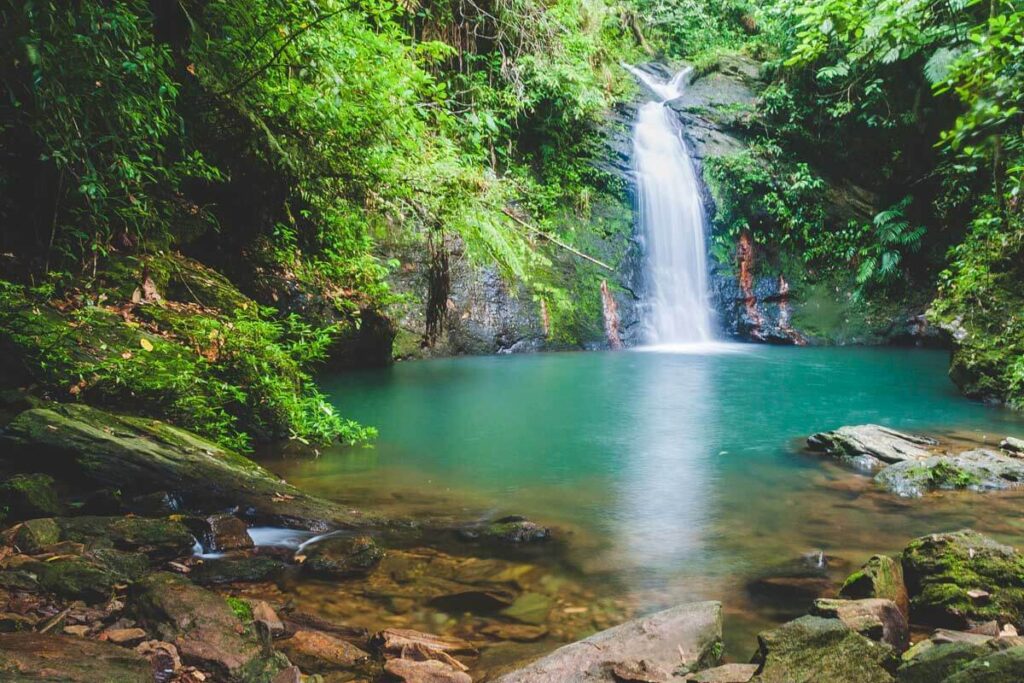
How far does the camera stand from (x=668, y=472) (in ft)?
18.4

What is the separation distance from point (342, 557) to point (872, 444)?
4703mm

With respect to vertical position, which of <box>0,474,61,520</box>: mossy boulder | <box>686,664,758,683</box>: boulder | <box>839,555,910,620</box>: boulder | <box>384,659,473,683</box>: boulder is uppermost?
<box>0,474,61,520</box>: mossy boulder

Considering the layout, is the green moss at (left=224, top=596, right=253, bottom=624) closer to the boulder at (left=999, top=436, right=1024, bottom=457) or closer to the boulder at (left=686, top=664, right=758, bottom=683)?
the boulder at (left=686, top=664, right=758, bottom=683)

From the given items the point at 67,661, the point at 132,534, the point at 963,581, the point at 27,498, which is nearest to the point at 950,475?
the point at 963,581

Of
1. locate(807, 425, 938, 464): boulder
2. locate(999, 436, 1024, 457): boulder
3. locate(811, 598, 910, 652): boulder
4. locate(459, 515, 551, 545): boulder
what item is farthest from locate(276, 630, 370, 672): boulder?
locate(999, 436, 1024, 457): boulder

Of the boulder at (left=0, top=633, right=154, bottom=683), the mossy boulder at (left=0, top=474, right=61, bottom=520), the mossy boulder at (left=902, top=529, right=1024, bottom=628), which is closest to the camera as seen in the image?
the boulder at (left=0, top=633, right=154, bottom=683)

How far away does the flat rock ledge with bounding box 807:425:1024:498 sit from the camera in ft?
16.0

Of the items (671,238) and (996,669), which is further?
(671,238)

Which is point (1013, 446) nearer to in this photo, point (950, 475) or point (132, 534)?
point (950, 475)

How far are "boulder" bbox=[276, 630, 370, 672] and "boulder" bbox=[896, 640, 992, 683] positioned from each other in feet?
5.89

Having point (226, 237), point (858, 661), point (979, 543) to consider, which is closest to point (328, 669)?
point (858, 661)

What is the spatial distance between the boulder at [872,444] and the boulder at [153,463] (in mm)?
4244

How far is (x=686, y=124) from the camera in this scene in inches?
680

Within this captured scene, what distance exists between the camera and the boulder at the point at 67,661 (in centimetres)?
158
